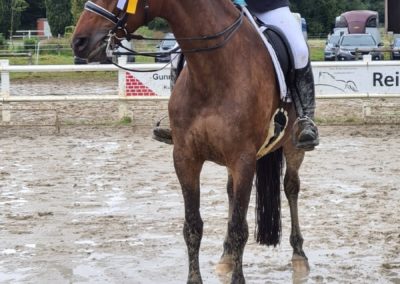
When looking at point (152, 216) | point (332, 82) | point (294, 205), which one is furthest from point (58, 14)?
point (294, 205)

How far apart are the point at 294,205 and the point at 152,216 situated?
5.71 ft

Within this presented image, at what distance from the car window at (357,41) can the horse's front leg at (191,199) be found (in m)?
30.2

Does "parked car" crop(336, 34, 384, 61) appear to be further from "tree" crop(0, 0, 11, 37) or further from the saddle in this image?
"tree" crop(0, 0, 11, 37)

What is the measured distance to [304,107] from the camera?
5.88 meters

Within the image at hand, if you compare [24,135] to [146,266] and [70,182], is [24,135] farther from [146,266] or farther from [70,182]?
[146,266]

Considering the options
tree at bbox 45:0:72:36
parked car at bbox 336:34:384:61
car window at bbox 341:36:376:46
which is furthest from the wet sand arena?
tree at bbox 45:0:72:36

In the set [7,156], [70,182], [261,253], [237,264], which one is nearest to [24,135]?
[7,156]

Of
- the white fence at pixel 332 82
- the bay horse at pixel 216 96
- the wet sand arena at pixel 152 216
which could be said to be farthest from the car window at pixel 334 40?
the bay horse at pixel 216 96

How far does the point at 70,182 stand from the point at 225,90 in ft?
16.7

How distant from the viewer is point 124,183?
9703mm

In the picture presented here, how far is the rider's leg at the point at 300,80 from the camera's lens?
5809mm

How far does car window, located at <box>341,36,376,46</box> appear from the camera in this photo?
3472 cm

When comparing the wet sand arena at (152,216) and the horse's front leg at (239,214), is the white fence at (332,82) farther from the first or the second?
the horse's front leg at (239,214)

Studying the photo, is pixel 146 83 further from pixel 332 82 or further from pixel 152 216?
pixel 152 216
